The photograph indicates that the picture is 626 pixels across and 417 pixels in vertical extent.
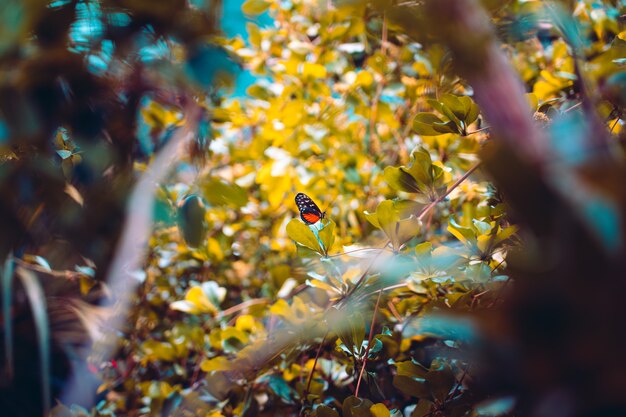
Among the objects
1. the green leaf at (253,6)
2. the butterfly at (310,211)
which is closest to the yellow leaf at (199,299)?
the butterfly at (310,211)

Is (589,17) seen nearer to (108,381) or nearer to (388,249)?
(388,249)

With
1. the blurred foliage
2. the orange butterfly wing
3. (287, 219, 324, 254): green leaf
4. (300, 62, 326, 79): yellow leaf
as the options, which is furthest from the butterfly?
(300, 62, 326, 79): yellow leaf

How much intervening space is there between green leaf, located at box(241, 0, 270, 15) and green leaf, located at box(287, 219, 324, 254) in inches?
33.4

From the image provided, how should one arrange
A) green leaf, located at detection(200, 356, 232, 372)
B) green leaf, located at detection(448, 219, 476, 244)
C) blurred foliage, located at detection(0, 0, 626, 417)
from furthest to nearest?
green leaf, located at detection(200, 356, 232, 372) < green leaf, located at detection(448, 219, 476, 244) < blurred foliage, located at detection(0, 0, 626, 417)

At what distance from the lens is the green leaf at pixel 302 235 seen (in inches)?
23.3

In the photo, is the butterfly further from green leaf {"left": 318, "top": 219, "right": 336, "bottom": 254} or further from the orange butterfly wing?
green leaf {"left": 318, "top": 219, "right": 336, "bottom": 254}

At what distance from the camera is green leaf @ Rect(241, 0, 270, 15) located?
1.14 m

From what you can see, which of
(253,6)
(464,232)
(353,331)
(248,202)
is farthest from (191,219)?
(253,6)

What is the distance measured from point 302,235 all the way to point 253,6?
2.83 feet

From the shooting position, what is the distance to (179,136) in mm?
692

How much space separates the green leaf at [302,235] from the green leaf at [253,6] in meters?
0.85

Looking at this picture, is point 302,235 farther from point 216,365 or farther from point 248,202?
point 216,365

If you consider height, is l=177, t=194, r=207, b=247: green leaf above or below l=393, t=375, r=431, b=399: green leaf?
above

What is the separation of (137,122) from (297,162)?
0.83 metres
